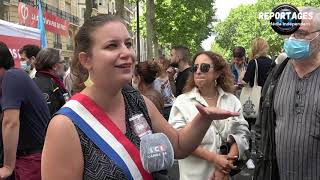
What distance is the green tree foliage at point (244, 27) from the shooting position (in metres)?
65.4

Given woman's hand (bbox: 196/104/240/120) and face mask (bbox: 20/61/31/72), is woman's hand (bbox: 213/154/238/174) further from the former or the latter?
face mask (bbox: 20/61/31/72)

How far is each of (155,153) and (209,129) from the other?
5.01 ft

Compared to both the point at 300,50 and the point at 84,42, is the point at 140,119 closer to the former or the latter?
Answer: the point at 84,42

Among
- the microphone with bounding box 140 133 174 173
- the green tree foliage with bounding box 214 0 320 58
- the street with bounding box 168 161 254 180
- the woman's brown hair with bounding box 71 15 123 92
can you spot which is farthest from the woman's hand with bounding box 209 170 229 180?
the green tree foliage with bounding box 214 0 320 58

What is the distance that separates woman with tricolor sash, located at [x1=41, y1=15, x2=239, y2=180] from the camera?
2107mm

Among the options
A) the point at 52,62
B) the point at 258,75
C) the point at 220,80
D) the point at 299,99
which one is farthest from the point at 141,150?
the point at 258,75

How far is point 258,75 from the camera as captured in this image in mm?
7340

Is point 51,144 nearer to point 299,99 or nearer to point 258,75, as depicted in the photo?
point 299,99

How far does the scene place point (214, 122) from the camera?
3711mm

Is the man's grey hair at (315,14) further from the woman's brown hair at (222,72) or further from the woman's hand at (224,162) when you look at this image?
the woman's hand at (224,162)

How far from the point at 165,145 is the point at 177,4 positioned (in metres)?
42.2

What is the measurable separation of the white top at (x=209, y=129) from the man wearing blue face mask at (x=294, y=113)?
0.61 feet

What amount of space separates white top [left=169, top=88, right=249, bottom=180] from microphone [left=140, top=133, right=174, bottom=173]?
4.67 feet

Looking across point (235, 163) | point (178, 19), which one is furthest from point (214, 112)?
point (178, 19)
